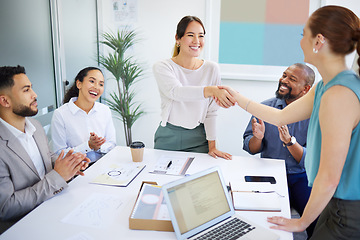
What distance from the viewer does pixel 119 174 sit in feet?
5.87

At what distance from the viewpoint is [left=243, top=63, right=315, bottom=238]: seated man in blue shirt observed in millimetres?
2174

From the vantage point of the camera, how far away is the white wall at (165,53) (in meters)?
3.77

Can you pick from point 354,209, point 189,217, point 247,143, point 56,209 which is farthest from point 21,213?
point 247,143

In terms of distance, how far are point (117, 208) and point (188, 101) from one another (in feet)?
3.24

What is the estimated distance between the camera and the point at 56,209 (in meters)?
1.40

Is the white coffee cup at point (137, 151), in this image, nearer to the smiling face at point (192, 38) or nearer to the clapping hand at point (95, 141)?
the clapping hand at point (95, 141)

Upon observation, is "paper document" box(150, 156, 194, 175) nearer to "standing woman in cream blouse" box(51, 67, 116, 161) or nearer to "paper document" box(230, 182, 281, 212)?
"paper document" box(230, 182, 281, 212)

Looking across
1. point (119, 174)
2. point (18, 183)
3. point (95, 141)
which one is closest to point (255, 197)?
point (119, 174)

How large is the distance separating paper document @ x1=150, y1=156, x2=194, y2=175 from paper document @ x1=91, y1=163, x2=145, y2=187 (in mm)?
106

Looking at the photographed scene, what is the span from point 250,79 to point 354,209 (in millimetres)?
2700

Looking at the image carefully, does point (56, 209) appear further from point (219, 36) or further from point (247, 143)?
point (219, 36)

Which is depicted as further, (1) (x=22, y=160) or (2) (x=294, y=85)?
(2) (x=294, y=85)

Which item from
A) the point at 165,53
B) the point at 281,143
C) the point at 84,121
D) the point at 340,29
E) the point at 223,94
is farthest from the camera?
the point at 165,53

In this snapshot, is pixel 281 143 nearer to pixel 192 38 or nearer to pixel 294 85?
pixel 294 85
